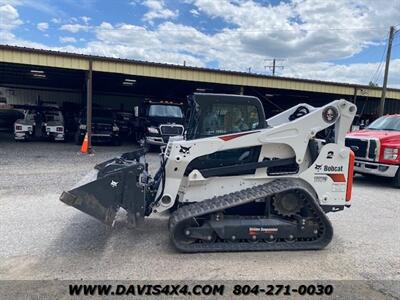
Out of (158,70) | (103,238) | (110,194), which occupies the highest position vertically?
(158,70)

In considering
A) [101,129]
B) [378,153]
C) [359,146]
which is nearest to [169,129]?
[101,129]

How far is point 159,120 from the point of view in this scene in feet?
48.6

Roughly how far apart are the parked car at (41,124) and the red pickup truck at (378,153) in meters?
14.2

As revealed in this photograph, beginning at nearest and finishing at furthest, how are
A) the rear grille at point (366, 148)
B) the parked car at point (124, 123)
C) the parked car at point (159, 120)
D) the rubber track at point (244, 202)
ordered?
the rubber track at point (244, 202), the rear grille at point (366, 148), the parked car at point (159, 120), the parked car at point (124, 123)

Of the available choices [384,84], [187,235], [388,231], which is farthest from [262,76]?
[187,235]

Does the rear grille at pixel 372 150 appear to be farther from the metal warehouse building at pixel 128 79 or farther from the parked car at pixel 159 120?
the metal warehouse building at pixel 128 79

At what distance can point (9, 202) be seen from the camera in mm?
6559

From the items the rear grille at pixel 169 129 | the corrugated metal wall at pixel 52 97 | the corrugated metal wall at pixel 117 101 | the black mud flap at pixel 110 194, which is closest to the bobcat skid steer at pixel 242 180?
the black mud flap at pixel 110 194

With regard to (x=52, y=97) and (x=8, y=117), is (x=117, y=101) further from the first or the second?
(x=8, y=117)

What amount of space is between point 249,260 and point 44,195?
4.86 m

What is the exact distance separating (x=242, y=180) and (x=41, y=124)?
1638 cm

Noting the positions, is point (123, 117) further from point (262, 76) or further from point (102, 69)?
Answer: point (262, 76)

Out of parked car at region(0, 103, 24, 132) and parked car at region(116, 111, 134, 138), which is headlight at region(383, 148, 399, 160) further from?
parked car at region(0, 103, 24, 132)

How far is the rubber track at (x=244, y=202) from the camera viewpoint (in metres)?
4.40
